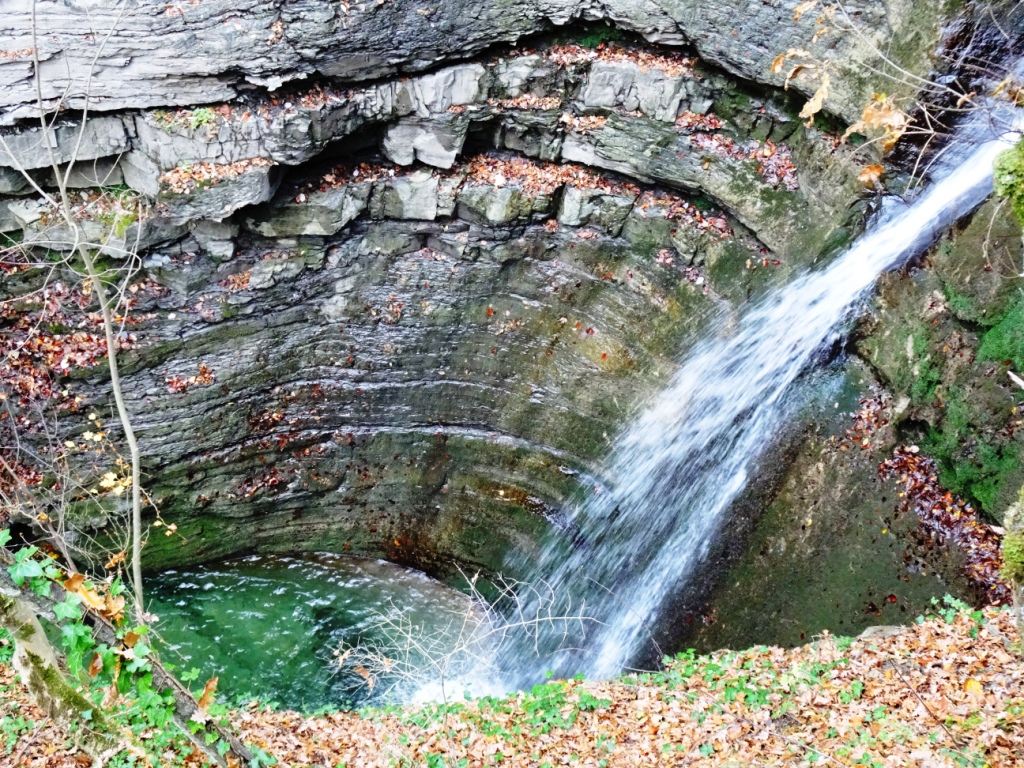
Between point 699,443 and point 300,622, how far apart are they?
6954 millimetres

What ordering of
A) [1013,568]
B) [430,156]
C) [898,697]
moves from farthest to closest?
[430,156] → [898,697] → [1013,568]

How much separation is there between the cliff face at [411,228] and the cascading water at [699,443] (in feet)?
1.62

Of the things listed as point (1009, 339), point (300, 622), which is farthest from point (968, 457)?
point (300, 622)

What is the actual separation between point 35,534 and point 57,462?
1401mm

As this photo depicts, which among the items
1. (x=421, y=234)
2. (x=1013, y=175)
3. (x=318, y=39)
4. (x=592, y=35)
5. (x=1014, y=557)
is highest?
(x=592, y=35)

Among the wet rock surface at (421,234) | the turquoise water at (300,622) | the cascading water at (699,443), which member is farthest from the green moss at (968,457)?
the turquoise water at (300,622)

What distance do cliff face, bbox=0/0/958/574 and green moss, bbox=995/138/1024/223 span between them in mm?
3936

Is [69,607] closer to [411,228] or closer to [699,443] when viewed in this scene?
[699,443]

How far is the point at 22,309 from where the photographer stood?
10180 mm

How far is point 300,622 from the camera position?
35.9 feet

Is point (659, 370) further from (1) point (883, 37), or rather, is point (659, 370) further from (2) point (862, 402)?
(1) point (883, 37)

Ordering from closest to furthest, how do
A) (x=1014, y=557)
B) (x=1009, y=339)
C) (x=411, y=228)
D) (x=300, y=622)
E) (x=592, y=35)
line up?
(x=1014, y=557) < (x=1009, y=339) < (x=592, y=35) < (x=300, y=622) < (x=411, y=228)

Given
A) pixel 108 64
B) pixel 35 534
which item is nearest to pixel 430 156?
pixel 108 64

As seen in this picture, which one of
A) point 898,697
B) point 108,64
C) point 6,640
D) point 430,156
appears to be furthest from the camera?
point 430,156
